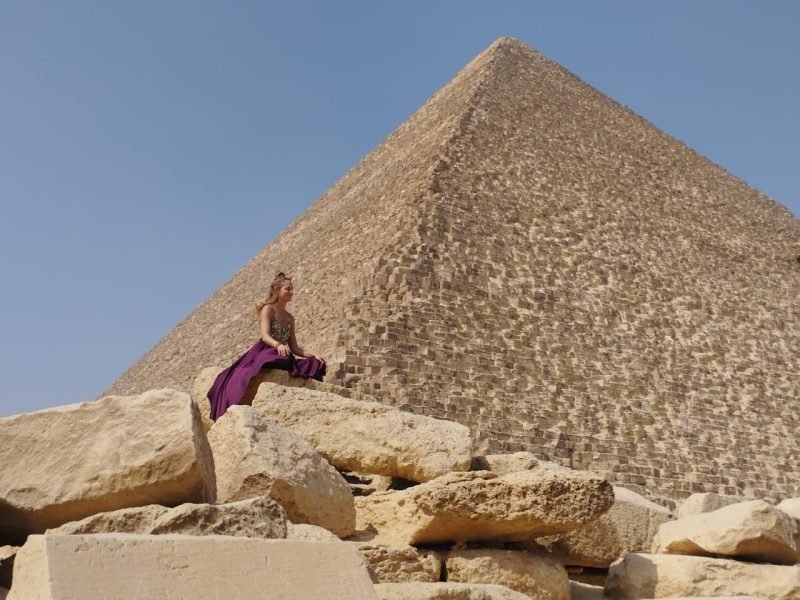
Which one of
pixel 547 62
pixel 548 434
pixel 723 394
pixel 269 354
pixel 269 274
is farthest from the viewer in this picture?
pixel 547 62

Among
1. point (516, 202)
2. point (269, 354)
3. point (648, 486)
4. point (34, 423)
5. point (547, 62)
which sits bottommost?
point (34, 423)

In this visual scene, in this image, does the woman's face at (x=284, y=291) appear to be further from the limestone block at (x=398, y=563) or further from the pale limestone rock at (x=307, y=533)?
the pale limestone rock at (x=307, y=533)

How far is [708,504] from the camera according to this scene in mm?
5688

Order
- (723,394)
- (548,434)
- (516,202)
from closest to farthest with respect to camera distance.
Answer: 1. (548,434)
2. (723,394)
3. (516,202)

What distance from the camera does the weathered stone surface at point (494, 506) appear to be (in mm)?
3570

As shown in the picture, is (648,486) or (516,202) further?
(516,202)

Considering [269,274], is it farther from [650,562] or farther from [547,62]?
[650,562]

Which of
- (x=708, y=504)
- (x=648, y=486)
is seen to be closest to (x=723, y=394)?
(x=648, y=486)

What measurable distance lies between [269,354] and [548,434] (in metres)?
10.4

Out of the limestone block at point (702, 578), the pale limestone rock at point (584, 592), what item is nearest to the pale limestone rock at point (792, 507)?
the limestone block at point (702, 578)

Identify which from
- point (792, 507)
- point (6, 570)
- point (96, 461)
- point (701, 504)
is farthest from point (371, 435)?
point (792, 507)

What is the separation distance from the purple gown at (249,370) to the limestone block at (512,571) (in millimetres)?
1795

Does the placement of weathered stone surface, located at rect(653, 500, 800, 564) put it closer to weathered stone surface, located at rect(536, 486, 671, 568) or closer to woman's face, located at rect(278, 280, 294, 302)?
weathered stone surface, located at rect(536, 486, 671, 568)

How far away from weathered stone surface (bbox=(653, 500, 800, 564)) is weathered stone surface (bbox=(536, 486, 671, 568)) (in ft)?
0.89
